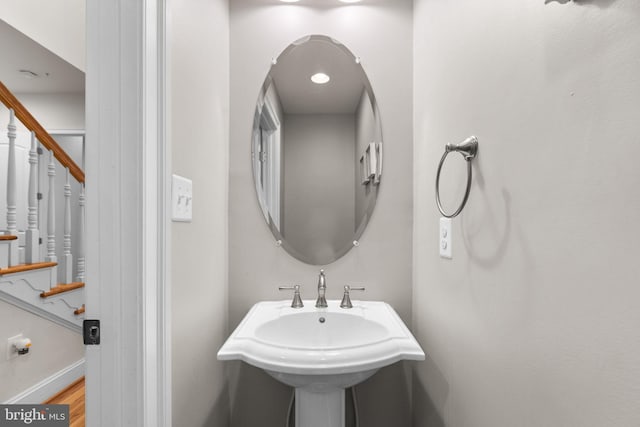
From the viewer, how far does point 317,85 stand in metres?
1.42

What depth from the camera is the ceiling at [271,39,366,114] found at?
1.40 m

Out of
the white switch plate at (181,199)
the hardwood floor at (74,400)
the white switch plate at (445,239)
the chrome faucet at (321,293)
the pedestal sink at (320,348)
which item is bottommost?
the hardwood floor at (74,400)

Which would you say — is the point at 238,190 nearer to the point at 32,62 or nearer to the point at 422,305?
the point at 422,305

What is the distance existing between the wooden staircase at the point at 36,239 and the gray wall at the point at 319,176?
175cm

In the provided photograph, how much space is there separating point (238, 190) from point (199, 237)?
1.30ft

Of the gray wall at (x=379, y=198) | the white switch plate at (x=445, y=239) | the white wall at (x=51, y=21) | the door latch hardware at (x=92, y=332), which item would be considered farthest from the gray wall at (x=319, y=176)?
the white wall at (x=51, y=21)

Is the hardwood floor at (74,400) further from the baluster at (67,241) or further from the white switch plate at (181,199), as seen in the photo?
the white switch plate at (181,199)

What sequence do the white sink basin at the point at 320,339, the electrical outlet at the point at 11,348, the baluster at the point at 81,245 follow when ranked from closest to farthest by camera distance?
the white sink basin at the point at 320,339
the electrical outlet at the point at 11,348
the baluster at the point at 81,245

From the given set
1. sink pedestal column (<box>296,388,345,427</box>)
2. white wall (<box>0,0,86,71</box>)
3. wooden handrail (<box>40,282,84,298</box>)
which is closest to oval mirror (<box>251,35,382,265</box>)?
sink pedestal column (<box>296,388,345,427</box>)

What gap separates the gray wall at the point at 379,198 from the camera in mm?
1380

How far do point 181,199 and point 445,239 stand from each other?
0.82 meters

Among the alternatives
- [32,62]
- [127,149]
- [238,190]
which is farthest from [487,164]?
[32,62]

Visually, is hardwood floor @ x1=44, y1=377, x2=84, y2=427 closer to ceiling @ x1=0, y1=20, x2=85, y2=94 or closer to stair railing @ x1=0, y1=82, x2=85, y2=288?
stair railing @ x1=0, y1=82, x2=85, y2=288

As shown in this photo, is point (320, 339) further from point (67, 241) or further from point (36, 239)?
point (67, 241)
